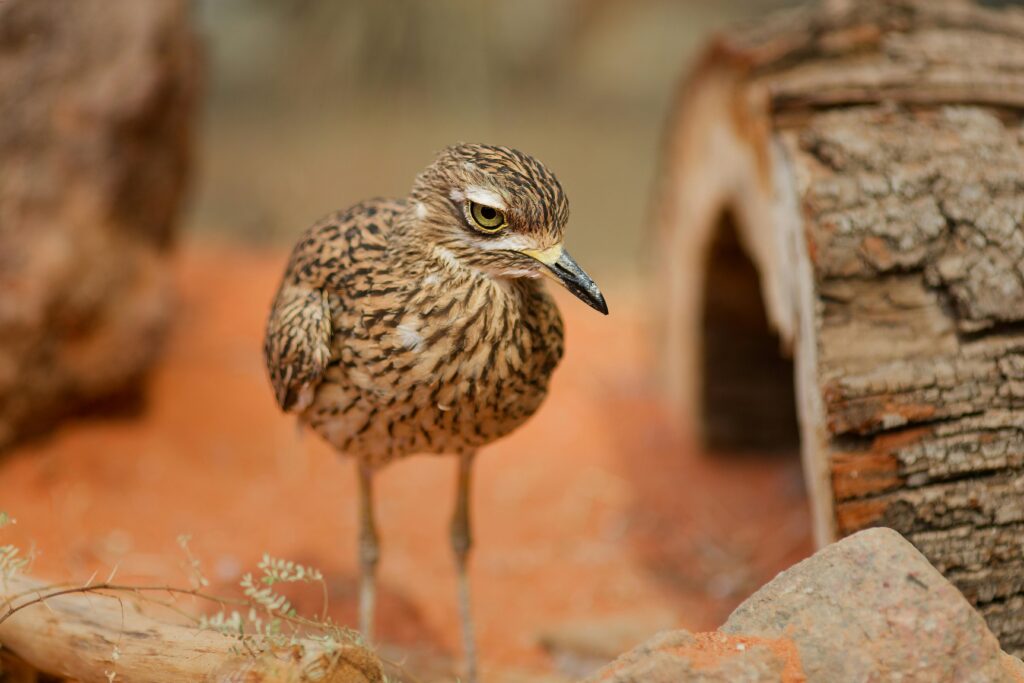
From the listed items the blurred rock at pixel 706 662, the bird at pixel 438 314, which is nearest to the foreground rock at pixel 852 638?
the blurred rock at pixel 706 662

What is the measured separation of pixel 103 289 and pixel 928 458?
366 cm

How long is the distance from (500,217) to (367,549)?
5.08 ft

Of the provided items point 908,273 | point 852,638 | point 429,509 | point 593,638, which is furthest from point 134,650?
point 429,509

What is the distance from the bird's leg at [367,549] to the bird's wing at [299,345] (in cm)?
61

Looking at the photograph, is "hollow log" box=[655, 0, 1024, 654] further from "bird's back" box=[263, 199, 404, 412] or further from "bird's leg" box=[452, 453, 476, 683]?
"bird's back" box=[263, 199, 404, 412]

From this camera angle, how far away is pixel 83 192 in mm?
4820

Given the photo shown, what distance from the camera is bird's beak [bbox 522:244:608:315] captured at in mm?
2871

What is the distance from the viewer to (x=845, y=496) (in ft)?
9.91

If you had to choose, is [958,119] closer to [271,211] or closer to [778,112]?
[778,112]

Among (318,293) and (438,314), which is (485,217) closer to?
(438,314)

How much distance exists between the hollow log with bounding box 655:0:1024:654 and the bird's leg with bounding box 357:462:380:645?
1.53 meters

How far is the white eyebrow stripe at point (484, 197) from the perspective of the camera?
286 centimetres

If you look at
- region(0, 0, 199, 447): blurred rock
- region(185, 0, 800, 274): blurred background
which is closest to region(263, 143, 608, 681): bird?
region(0, 0, 199, 447): blurred rock

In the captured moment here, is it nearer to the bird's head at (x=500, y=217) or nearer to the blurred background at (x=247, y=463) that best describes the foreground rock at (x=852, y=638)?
the bird's head at (x=500, y=217)
